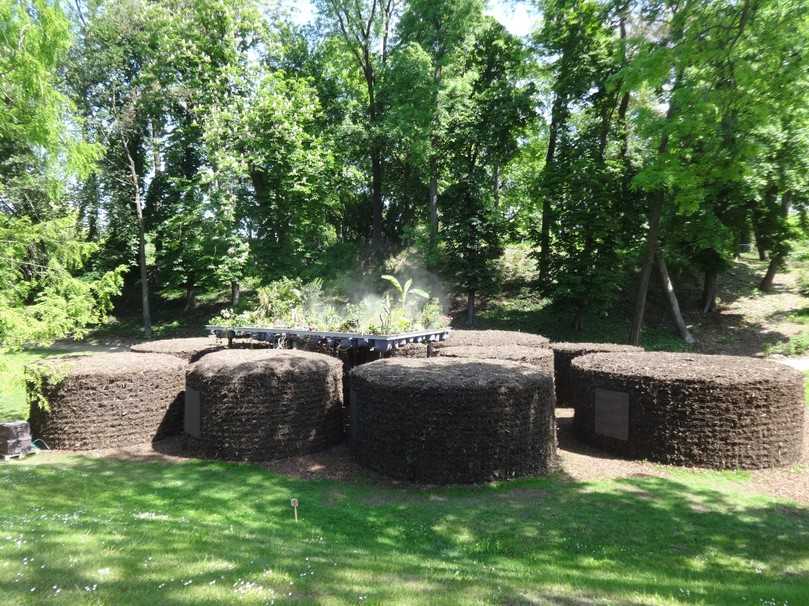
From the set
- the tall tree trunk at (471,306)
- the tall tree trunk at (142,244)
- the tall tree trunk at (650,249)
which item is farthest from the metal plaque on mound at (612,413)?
the tall tree trunk at (142,244)

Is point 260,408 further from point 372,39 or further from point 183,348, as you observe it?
A: point 372,39

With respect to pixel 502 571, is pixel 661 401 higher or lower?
higher

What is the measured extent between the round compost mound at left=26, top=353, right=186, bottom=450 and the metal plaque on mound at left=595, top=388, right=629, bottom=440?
8.02 meters

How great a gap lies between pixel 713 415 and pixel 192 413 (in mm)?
8577

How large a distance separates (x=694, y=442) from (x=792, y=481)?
1298mm

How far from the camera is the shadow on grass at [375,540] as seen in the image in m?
3.55

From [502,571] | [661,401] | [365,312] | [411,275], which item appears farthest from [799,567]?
[411,275]

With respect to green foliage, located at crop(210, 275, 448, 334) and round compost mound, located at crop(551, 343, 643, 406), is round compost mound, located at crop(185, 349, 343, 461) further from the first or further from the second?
round compost mound, located at crop(551, 343, 643, 406)

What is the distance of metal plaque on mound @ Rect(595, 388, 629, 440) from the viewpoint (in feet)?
28.0

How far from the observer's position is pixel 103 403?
954 cm

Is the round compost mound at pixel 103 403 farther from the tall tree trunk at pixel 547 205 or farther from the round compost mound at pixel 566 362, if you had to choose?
the tall tree trunk at pixel 547 205

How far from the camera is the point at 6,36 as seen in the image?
7.80 meters

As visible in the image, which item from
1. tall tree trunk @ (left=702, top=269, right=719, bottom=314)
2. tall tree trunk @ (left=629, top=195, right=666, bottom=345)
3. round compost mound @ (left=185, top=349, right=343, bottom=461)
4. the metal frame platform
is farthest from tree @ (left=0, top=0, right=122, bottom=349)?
tall tree trunk @ (left=702, top=269, right=719, bottom=314)

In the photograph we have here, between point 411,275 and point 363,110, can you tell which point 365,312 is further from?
point 363,110
